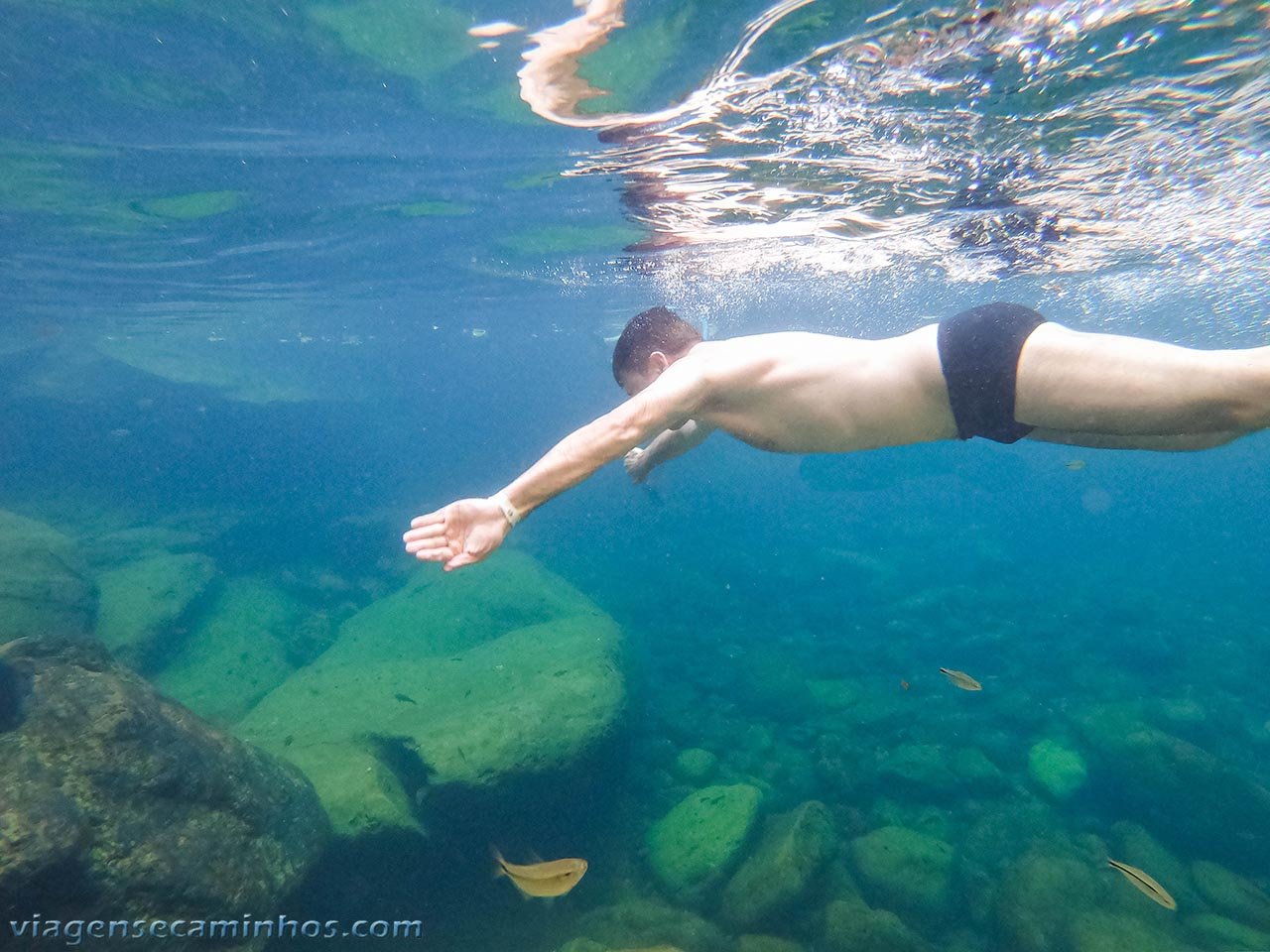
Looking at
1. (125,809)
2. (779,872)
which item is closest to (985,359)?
(779,872)

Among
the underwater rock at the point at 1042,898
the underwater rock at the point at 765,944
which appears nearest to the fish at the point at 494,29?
the underwater rock at the point at 765,944

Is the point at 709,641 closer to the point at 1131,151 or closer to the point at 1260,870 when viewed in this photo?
the point at 1260,870

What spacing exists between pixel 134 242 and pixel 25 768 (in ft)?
56.5

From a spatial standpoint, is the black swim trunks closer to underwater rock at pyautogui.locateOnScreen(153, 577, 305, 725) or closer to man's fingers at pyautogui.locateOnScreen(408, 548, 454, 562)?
man's fingers at pyautogui.locateOnScreen(408, 548, 454, 562)

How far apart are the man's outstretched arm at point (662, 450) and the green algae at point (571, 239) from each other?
11.1 m

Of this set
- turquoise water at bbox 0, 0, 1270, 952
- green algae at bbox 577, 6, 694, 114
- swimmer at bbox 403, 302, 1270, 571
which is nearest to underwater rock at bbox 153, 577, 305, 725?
Result: turquoise water at bbox 0, 0, 1270, 952

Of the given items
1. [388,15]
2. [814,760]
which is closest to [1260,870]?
[814,760]

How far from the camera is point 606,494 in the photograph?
40.5m

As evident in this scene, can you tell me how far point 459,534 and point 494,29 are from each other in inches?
284

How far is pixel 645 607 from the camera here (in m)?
18.6

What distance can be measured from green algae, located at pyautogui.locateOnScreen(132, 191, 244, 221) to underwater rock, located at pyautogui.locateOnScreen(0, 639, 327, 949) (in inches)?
445

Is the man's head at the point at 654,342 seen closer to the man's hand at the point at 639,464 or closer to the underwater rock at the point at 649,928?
the man's hand at the point at 639,464

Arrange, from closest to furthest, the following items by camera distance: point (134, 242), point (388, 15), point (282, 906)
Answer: point (282, 906) < point (388, 15) < point (134, 242)

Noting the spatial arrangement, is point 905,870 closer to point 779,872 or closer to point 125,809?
point 779,872
